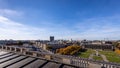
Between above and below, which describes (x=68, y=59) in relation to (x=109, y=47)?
above

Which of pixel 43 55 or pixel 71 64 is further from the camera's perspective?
pixel 43 55

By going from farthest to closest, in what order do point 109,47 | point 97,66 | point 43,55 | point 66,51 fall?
point 109,47
point 66,51
point 43,55
point 97,66

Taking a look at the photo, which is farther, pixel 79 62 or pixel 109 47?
pixel 109 47

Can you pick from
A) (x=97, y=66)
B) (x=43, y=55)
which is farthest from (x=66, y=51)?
(x=97, y=66)

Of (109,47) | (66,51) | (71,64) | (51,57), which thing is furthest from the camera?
(109,47)

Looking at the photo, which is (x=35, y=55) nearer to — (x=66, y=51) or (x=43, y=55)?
(x=43, y=55)

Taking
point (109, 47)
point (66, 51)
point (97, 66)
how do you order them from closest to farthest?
point (97, 66) < point (66, 51) < point (109, 47)

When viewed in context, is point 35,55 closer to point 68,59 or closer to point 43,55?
point 43,55

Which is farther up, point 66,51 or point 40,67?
point 40,67

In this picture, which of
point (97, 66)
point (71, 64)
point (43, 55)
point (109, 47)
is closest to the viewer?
point (97, 66)
